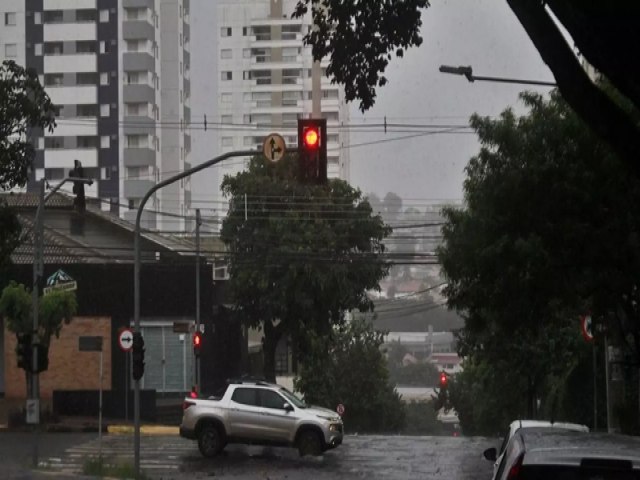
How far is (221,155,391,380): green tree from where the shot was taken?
178 feet

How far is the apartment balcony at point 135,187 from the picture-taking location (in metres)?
92.0

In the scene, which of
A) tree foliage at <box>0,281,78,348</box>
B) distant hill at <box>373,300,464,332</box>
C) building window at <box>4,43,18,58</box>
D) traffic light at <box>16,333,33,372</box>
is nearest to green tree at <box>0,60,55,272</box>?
traffic light at <box>16,333,33,372</box>

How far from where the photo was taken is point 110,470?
85.6 ft

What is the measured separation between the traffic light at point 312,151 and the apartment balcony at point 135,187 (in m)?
72.3

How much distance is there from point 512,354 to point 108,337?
1700 centimetres

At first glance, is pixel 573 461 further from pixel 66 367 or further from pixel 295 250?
pixel 295 250

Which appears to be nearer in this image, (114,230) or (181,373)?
(181,373)

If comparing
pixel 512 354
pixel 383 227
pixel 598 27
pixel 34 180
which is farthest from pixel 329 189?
pixel 598 27

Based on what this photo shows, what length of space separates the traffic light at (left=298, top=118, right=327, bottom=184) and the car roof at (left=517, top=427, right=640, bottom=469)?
38.9 ft

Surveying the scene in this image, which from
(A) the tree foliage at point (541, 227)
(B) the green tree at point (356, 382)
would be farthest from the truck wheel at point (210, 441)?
(B) the green tree at point (356, 382)

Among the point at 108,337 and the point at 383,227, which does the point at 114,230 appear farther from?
Answer: the point at 383,227

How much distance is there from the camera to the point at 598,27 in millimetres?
9258

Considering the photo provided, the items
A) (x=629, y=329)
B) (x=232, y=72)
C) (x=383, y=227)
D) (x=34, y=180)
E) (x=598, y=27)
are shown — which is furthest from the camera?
(x=232, y=72)

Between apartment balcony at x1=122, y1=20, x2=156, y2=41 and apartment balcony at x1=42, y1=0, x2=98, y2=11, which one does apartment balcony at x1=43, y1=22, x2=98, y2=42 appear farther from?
apartment balcony at x1=122, y1=20, x2=156, y2=41
